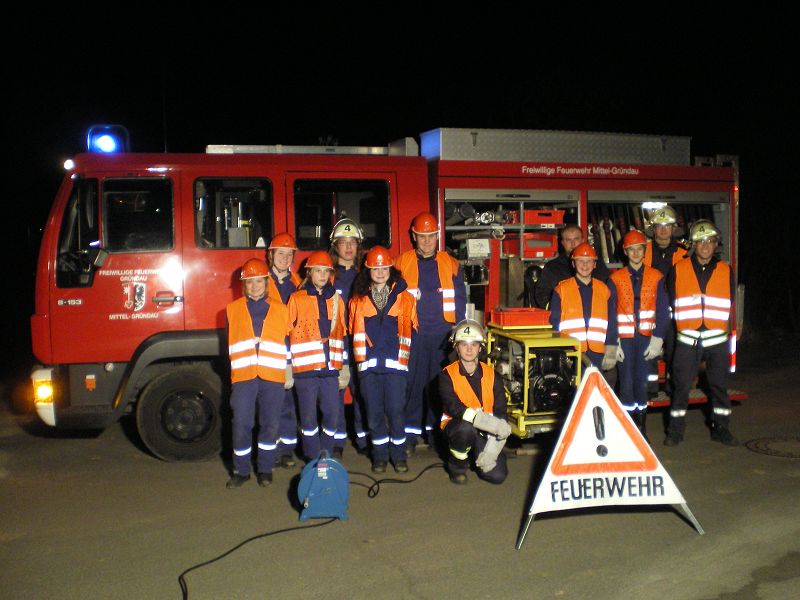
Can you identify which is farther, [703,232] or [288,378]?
[703,232]

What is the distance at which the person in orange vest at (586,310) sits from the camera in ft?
22.4

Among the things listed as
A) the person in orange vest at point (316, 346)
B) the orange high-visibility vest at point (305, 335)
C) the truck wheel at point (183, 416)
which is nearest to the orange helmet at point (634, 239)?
the person in orange vest at point (316, 346)

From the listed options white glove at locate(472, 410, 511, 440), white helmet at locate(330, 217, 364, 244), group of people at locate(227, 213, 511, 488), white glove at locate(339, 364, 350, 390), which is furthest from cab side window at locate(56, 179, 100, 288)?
white glove at locate(472, 410, 511, 440)

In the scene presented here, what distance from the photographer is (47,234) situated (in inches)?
251

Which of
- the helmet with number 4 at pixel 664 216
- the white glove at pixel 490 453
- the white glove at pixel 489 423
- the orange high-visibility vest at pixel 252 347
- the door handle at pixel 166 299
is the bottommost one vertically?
the white glove at pixel 490 453

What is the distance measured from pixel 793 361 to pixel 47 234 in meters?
11.0

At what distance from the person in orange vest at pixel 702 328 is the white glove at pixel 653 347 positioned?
17 centimetres

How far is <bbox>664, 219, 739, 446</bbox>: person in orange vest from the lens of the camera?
23.4ft

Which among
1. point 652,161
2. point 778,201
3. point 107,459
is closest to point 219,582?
point 107,459

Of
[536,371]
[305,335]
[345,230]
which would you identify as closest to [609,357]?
[536,371]

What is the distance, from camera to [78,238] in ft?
21.1

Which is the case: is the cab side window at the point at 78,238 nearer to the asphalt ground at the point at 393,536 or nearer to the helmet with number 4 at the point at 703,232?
the asphalt ground at the point at 393,536

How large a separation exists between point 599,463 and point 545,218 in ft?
11.4

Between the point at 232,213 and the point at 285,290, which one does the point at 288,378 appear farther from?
the point at 232,213
